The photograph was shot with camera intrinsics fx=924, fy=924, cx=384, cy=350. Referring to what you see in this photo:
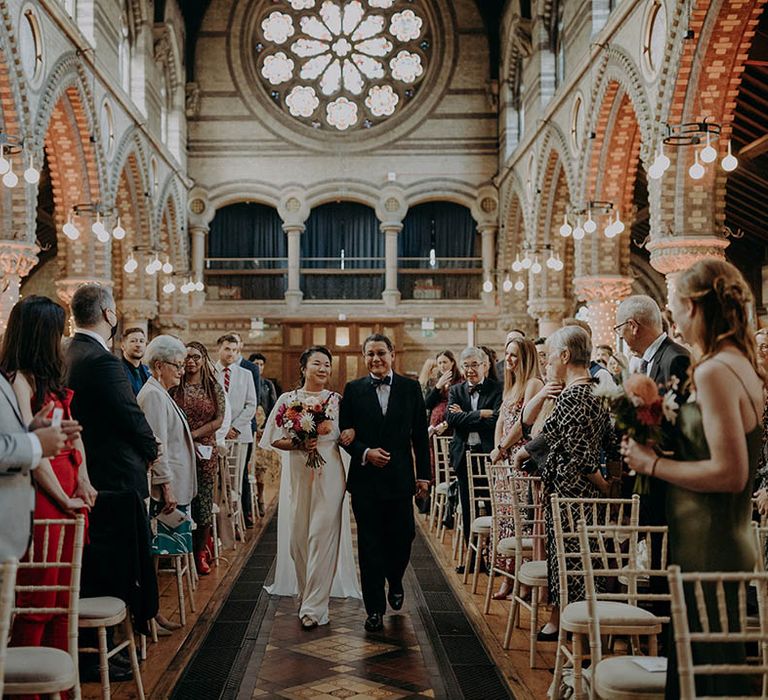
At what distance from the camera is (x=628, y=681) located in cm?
285

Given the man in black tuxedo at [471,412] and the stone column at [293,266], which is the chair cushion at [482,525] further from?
the stone column at [293,266]

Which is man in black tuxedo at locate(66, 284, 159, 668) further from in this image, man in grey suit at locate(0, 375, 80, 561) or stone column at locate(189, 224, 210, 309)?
stone column at locate(189, 224, 210, 309)

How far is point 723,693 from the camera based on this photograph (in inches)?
101

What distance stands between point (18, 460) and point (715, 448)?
210 centimetres

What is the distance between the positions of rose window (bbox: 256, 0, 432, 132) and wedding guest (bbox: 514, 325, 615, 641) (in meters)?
18.7

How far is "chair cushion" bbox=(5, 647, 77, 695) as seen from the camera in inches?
113

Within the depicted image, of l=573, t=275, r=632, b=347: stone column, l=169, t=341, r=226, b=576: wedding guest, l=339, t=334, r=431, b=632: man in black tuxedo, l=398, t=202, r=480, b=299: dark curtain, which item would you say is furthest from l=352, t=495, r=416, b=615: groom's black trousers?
l=398, t=202, r=480, b=299: dark curtain

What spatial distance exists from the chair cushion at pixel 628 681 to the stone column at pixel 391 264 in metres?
19.0

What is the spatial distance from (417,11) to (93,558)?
68.3 ft

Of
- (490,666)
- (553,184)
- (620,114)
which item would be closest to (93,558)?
(490,666)

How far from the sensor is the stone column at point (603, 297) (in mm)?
13602

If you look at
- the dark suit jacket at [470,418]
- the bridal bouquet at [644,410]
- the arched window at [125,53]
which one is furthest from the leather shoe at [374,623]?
the arched window at [125,53]

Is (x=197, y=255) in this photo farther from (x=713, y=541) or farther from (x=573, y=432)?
(x=713, y=541)

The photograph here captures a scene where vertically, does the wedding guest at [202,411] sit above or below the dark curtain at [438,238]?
below
